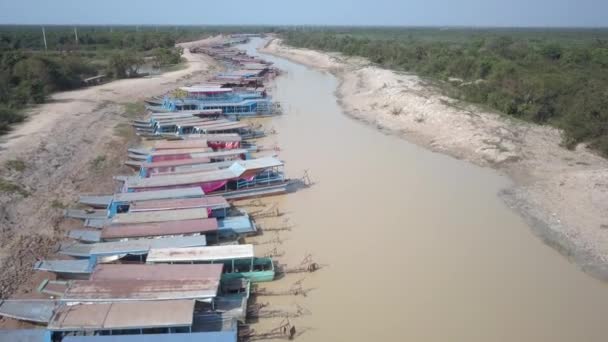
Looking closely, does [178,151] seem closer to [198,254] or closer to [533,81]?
[198,254]

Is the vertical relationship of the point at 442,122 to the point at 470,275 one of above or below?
above

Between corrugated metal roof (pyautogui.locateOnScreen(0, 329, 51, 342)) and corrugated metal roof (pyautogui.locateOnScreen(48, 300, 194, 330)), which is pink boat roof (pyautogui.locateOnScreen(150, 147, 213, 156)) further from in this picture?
corrugated metal roof (pyautogui.locateOnScreen(0, 329, 51, 342))

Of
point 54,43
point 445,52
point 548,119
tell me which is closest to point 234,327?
point 548,119

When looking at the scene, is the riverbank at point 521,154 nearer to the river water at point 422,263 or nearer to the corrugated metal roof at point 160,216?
the river water at point 422,263

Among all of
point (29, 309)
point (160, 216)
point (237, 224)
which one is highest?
point (160, 216)

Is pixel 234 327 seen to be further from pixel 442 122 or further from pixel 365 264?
pixel 442 122

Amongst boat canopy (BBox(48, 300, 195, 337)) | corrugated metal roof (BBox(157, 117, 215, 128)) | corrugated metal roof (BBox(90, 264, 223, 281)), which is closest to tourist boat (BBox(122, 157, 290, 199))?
corrugated metal roof (BBox(90, 264, 223, 281))

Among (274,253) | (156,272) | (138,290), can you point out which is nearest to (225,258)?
(156,272)

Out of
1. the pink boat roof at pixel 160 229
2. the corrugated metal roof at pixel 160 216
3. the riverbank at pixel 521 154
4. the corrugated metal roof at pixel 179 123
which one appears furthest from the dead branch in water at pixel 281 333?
the corrugated metal roof at pixel 179 123
